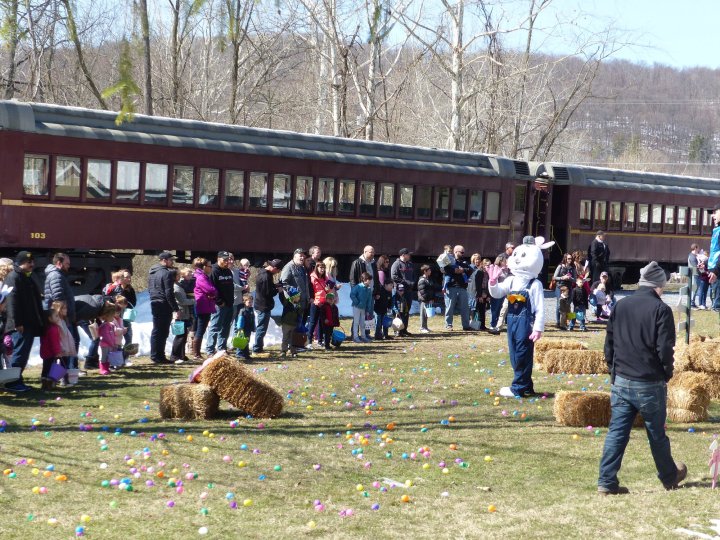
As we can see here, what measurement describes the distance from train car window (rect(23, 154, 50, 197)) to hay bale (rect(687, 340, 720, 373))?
1283cm

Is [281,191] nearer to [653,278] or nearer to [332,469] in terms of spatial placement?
[332,469]

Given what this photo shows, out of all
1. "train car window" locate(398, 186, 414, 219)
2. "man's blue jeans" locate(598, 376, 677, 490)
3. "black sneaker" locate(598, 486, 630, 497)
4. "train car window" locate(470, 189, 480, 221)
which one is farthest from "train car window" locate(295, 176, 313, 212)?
"black sneaker" locate(598, 486, 630, 497)

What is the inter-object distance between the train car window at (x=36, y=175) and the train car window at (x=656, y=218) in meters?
21.2

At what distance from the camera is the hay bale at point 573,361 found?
15.8 metres

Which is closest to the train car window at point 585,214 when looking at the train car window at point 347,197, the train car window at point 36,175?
the train car window at point 347,197

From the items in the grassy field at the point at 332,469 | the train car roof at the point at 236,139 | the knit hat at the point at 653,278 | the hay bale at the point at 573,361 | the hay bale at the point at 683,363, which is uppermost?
the train car roof at the point at 236,139

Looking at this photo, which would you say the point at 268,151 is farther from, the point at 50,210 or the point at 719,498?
the point at 719,498

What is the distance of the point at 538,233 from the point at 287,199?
10.1 meters

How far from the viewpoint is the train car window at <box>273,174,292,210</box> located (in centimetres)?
2494

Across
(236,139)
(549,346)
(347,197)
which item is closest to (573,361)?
(549,346)

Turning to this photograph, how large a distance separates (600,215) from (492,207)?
191 inches

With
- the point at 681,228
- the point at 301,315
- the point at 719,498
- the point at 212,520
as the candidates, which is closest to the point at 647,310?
the point at 719,498

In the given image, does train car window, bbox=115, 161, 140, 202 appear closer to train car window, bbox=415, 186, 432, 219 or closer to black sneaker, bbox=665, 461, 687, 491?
train car window, bbox=415, 186, 432, 219

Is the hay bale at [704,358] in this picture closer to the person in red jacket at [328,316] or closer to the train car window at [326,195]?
the person in red jacket at [328,316]
